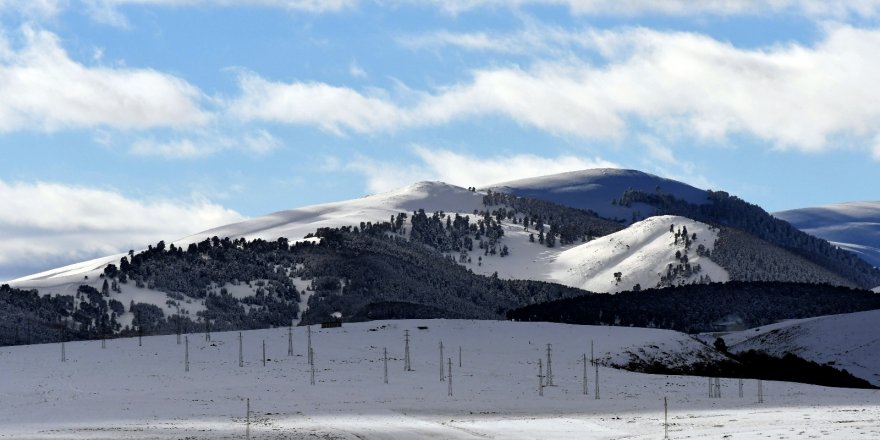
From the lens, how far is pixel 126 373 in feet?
440

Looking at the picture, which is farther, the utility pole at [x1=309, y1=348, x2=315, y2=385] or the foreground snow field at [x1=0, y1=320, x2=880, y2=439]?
the utility pole at [x1=309, y1=348, x2=315, y2=385]

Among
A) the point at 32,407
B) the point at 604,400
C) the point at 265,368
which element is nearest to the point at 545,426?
the point at 604,400

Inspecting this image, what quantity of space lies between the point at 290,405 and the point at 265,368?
98.2ft

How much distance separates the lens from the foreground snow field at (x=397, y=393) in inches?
3610

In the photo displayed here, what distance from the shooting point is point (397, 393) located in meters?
123

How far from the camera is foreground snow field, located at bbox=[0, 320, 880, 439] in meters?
91.7

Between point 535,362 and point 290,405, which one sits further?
point 535,362

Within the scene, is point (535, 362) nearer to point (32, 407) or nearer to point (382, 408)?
point (382, 408)

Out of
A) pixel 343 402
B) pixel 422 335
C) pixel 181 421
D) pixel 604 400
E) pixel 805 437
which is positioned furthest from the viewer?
pixel 422 335

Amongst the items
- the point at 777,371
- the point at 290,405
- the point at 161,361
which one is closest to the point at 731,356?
the point at 777,371

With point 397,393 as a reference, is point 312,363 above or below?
above

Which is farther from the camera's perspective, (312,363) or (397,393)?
(312,363)

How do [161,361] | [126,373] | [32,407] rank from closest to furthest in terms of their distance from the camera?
[32,407] < [126,373] < [161,361]

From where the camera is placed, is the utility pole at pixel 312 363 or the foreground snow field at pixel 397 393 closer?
the foreground snow field at pixel 397 393
